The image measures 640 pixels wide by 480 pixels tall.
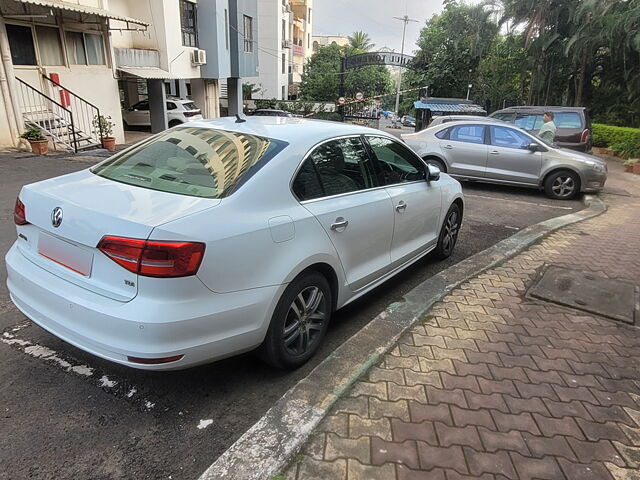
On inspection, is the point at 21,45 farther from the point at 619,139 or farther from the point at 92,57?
the point at 619,139

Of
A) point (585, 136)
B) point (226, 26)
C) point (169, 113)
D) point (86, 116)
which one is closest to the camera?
point (585, 136)

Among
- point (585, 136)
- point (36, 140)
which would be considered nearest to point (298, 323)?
point (585, 136)

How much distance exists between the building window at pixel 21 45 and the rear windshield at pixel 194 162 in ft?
36.0

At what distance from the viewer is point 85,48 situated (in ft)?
45.3

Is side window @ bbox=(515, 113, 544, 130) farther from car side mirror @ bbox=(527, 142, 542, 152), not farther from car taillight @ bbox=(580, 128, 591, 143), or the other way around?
car side mirror @ bbox=(527, 142, 542, 152)

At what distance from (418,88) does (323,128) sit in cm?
3420

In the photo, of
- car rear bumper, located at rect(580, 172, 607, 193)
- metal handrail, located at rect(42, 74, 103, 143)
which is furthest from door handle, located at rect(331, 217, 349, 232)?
metal handrail, located at rect(42, 74, 103, 143)

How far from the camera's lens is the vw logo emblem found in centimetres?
245

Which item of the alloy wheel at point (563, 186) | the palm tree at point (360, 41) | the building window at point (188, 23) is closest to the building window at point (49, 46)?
the building window at point (188, 23)

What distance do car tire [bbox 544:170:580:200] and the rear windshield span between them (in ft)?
25.6

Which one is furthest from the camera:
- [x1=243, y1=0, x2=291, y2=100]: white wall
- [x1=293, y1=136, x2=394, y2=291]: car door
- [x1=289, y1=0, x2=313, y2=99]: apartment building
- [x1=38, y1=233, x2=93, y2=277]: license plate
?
[x1=289, y1=0, x2=313, y2=99]: apartment building

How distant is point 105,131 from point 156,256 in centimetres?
1324

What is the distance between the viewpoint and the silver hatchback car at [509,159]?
8891mm

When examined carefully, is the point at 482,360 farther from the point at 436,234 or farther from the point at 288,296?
the point at 436,234
